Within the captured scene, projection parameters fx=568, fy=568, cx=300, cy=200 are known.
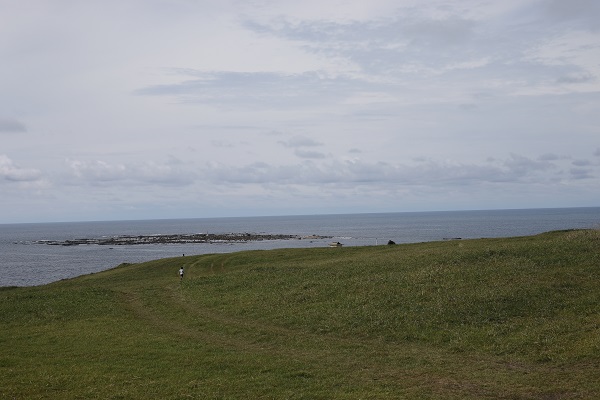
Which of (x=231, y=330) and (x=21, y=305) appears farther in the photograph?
(x=21, y=305)

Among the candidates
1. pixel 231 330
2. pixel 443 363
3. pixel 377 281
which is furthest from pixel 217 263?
pixel 443 363

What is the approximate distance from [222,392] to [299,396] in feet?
8.79

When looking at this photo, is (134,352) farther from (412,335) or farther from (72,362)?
(412,335)

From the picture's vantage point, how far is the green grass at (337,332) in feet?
65.6

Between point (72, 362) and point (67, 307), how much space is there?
17536 millimetres

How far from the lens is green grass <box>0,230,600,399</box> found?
65.6 feet

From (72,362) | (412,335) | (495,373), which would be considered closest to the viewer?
(495,373)

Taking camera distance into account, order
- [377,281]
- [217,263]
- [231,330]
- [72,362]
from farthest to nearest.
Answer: [217,263]
[377,281]
[231,330]
[72,362]

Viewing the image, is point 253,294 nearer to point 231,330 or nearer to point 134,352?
point 231,330

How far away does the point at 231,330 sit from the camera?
3123 cm

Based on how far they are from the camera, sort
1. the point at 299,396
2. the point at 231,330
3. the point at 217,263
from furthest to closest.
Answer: the point at 217,263 < the point at 231,330 < the point at 299,396

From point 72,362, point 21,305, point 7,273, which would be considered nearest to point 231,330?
point 72,362

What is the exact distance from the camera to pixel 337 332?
1168 inches

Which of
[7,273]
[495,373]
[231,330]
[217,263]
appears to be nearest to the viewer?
[495,373]
